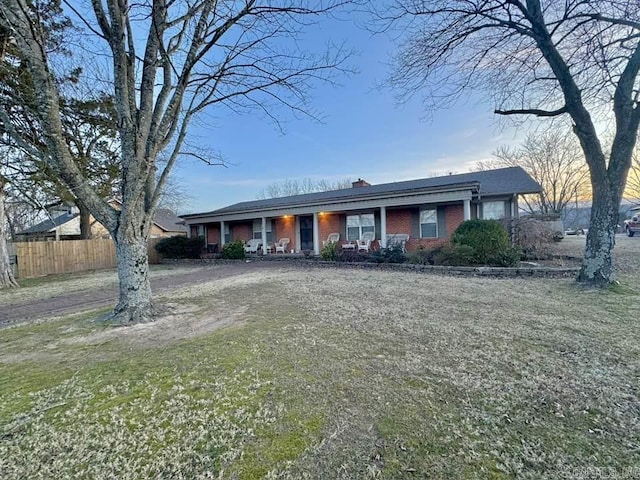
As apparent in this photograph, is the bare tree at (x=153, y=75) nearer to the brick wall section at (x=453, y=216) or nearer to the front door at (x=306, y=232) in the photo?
the brick wall section at (x=453, y=216)

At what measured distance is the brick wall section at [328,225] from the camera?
16.5 m

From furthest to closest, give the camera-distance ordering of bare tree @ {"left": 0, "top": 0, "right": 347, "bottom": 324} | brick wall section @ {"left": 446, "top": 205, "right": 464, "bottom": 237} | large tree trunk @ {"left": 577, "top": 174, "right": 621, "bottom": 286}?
brick wall section @ {"left": 446, "top": 205, "right": 464, "bottom": 237}, large tree trunk @ {"left": 577, "top": 174, "right": 621, "bottom": 286}, bare tree @ {"left": 0, "top": 0, "right": 347, "bottom": 324}

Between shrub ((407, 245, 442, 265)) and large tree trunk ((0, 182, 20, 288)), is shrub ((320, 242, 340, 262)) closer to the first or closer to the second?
shrub ((407, 245, 442, 265))

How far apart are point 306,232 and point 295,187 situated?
3148 cm

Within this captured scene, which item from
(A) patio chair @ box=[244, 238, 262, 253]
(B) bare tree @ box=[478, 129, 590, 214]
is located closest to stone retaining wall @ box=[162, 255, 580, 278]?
(A) patio chair @ box=[244, 238, 262, 253]

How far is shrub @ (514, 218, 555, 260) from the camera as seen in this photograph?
37.3ft

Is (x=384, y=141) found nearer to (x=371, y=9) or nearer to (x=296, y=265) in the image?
(x=296, y=265)

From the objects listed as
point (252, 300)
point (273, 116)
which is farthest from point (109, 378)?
point (273, 116)

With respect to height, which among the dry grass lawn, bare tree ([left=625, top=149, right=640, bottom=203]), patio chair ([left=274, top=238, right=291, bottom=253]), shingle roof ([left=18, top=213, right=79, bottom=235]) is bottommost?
the dry grass lawn

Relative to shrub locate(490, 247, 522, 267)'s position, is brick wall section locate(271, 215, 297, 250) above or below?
above

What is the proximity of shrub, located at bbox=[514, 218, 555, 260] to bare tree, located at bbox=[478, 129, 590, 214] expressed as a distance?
73.2 feet

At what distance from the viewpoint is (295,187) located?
158 ft

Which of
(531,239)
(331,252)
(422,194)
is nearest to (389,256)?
(331,252)

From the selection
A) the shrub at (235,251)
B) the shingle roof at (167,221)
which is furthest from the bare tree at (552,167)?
the shingle roof at (167,221)
